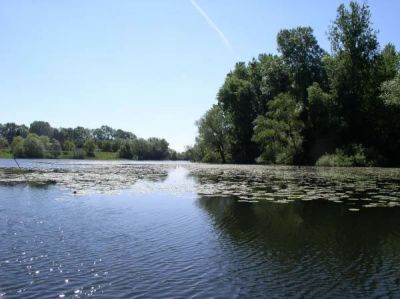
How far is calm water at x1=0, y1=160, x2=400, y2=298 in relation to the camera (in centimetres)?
681

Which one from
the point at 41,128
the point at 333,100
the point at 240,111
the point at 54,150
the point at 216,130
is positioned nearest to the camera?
the point at 333,100

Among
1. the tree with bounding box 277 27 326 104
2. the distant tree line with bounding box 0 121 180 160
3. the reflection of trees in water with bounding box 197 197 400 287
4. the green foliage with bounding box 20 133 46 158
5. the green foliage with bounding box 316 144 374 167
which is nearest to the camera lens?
the reflection of trees in water with bounding box 197 197 400 287

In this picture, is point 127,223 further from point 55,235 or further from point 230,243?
point 230,243

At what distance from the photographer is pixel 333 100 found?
5675 centimetres

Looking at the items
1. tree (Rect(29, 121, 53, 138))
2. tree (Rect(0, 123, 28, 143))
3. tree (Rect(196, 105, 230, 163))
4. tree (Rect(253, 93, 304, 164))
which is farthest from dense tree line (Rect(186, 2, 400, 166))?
tree (Rect(0, 123, 28, 143))

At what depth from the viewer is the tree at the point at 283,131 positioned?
5753cm

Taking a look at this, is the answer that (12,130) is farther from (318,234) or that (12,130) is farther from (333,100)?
(318,234)

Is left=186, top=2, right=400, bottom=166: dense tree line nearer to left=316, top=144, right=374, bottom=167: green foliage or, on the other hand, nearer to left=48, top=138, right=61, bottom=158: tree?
left=316, top=144, right=374, bottom=167: green foliage

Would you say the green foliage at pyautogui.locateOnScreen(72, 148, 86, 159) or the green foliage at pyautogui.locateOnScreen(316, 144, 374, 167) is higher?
the green foliage at pyautogui.locateOnScreen(72, 148, 86, 159)

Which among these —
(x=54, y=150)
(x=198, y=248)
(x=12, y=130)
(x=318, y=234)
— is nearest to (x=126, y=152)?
(x=54, y=150)

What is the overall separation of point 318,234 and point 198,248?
12.7 feet

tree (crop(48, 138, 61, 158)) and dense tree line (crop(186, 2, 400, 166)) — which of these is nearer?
dense tree line (crop(186, 2, 400, 166))

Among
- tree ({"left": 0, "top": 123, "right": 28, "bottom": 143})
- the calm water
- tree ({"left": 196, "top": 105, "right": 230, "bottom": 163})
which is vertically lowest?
the calm water

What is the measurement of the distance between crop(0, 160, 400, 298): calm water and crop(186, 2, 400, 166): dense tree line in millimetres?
40439
